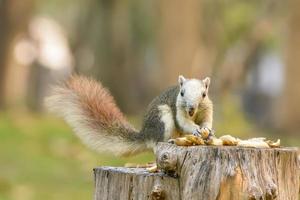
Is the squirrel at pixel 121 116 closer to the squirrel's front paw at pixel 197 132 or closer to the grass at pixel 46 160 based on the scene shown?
the squirrel's front paw at pixel 197 132

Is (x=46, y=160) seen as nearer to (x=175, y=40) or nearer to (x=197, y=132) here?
(x=175, y=40)

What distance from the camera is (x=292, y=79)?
15.5 metres

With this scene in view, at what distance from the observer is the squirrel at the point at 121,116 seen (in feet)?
15.3

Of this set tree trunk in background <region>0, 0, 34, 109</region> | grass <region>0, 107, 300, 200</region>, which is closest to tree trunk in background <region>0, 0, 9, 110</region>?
tree trunk in background <region>0, 0, 34, 109</region>

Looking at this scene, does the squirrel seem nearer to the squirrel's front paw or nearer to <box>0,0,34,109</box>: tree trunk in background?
the squirrel's front paw

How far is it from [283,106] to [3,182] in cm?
643

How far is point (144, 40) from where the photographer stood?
29.5 meters

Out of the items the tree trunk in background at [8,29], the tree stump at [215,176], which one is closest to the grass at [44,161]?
the tree trunk in background at [8,29]

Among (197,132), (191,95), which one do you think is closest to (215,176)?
(197,132)

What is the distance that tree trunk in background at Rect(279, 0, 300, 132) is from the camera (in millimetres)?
15258

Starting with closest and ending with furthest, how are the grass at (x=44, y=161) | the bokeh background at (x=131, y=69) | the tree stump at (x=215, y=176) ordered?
the tree stump at (x=215, y=176), the grass at (x=44, y=161), the bokeh background at (x=131, y=69)

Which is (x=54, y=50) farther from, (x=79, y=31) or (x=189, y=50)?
(x=189, y=50)

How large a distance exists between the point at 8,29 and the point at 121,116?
41.4 ft

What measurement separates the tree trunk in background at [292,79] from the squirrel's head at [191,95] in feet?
34.8
